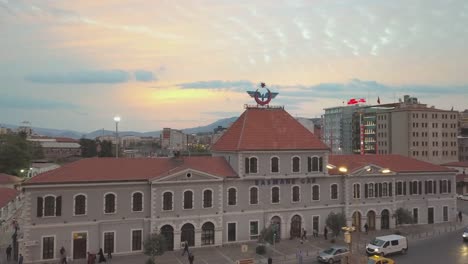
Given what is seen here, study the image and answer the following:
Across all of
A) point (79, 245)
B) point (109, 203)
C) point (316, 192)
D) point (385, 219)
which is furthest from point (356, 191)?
point (79, 245)

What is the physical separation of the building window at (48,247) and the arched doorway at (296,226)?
27.7m

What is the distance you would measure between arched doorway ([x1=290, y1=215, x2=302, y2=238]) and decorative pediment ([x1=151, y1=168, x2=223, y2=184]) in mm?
11635

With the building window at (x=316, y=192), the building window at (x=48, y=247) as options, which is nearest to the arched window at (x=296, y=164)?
the building window at (x=316, y=192)

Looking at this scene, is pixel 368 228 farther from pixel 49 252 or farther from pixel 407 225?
pixel 49 252

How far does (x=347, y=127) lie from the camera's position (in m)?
159

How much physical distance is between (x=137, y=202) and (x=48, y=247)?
9706 millimetres

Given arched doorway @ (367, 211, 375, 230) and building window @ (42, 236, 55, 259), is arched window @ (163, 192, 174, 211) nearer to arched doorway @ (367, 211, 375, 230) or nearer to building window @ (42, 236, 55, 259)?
building window @ (42, 236, 55, 259)

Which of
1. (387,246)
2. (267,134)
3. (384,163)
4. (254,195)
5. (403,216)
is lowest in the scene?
(387,246)

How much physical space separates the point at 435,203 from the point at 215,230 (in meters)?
35.4

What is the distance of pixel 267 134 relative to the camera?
2004 inches

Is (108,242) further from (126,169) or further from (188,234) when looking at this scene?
(188,234)

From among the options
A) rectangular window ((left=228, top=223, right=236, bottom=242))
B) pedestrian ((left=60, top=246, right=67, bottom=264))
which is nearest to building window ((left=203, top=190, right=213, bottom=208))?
rectangular window ((left=228, top=223, right=236, bottom=242))

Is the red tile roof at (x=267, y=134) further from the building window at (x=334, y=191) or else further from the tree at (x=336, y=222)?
the tree at (x=336, y=222)

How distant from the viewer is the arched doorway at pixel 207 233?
4556cm
